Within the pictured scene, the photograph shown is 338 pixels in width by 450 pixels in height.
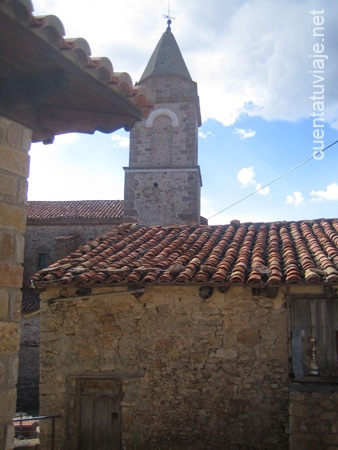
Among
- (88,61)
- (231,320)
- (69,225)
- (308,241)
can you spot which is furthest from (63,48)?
(69,225)

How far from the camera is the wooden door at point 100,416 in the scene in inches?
324

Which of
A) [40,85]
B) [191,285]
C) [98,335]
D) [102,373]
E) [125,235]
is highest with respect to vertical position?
[125,235]

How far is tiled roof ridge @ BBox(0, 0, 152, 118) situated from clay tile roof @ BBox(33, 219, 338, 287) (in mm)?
4552

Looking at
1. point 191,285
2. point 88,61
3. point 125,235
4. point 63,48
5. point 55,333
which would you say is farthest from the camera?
point 125,235

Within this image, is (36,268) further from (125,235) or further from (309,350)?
(309,350)

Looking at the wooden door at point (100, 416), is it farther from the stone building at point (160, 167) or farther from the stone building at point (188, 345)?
the stone building at point (160, 167)

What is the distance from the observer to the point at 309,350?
24.9 feet

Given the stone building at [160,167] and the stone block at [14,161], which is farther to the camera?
the stone building at [160,167]

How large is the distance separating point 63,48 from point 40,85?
0.98 feet

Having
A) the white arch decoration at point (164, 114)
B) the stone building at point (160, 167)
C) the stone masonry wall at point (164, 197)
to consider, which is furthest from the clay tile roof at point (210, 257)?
the white arch decoration at point (164, 114)

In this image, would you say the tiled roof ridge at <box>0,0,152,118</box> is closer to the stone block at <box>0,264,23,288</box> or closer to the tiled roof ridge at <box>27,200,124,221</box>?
the stone block at <box>0,264,23,288</box>

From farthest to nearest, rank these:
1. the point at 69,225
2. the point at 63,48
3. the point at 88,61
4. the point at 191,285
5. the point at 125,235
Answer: the point at 69,225
the point at 125,235
the point at 191,285
the point at 88,61
the point at 63,48

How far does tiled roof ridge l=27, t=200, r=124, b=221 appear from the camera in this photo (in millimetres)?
21672

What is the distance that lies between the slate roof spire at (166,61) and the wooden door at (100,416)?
1411cm
